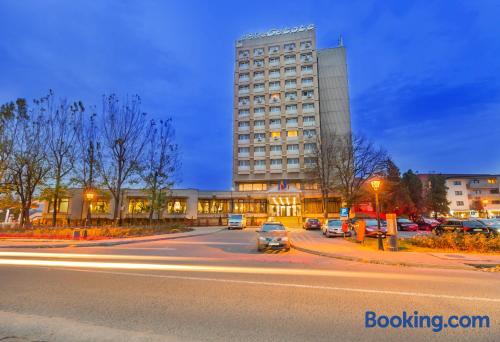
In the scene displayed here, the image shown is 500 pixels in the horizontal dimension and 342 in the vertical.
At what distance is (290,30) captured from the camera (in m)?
79.7

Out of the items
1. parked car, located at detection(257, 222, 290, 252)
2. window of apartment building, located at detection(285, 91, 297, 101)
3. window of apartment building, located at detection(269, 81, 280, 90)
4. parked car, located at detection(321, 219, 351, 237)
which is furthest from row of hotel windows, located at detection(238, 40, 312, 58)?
parked car, located at detection(257, 222, 290, 252)

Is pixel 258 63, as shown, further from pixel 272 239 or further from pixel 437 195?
pixel 272 239

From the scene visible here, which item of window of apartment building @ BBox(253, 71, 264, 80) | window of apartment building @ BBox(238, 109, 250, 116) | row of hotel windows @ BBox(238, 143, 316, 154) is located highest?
window of apartment building @ BBox(253, 71, 264, 80)

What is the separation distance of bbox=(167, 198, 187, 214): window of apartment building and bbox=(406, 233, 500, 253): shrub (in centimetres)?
4663

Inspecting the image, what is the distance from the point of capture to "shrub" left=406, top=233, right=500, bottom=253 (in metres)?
14.1

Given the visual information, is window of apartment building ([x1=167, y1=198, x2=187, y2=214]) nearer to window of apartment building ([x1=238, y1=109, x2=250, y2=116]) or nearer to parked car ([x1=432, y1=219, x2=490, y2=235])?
window of apartment building ([x1=238, y1=109, x2=250, y2=116])

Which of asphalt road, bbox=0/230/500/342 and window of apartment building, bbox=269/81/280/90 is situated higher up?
window of apartment building, bbox=269/81/280/90

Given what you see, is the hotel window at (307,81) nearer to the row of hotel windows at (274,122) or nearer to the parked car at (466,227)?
the row of hotel windows at (274,122)

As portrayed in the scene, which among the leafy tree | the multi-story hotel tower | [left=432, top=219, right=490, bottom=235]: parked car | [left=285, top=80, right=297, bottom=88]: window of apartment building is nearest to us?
[left=432, top=219, right=490, bottom=235]: parked car

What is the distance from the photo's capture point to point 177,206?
5678 cm

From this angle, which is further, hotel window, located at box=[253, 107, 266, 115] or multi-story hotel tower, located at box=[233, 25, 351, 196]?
hotel window, located at box=[253, 107, 266, 115]

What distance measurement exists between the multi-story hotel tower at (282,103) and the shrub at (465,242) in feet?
173

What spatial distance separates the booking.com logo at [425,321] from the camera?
14.8 ft

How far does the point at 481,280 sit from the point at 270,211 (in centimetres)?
4837
